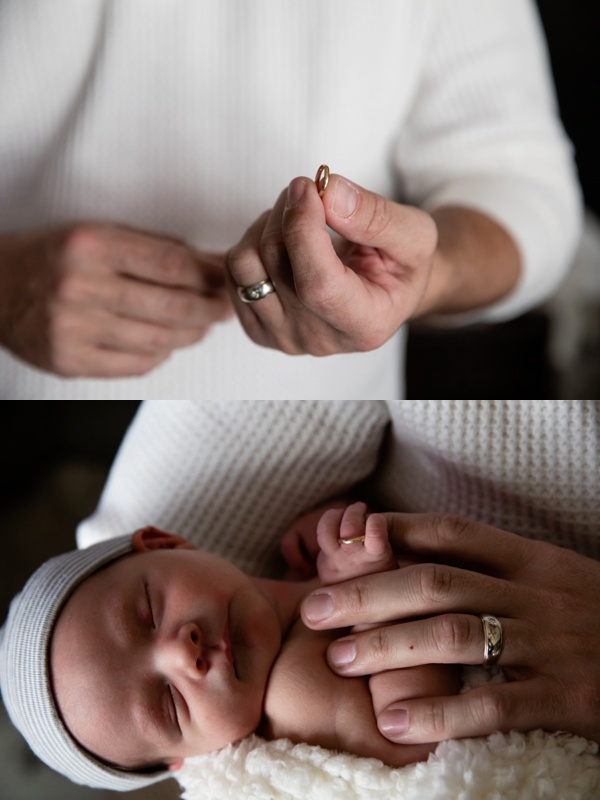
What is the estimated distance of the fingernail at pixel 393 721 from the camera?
1.29 feet

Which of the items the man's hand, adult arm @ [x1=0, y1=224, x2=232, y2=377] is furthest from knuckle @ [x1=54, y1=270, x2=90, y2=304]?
the man's hand

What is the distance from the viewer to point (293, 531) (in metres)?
0.57

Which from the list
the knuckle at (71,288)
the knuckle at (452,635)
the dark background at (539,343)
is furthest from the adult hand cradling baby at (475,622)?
the knuckle at (71,288)

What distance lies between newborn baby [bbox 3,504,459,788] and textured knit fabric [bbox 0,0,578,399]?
0.41ft

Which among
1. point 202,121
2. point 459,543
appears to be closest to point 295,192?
point 202,121

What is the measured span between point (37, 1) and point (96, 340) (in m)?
0.19

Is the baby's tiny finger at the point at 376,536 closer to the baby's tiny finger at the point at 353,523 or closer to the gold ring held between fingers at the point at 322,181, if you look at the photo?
the baby's tiny finger at the point at 353,523

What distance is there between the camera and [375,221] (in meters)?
0.33

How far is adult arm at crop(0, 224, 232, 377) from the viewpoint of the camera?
0.41 metres

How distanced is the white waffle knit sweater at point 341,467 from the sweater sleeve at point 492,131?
0.12 meters

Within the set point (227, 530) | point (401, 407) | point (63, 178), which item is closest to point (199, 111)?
point (63, 178)

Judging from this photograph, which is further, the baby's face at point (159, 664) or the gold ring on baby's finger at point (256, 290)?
the baby's face at point (159, 664)

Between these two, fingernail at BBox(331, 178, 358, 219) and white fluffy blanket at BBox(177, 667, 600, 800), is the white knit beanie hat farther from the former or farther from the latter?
fingernail at BBox(331, 178, 358, 219)

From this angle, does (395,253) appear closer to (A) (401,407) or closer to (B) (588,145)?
(A) (401,407)
